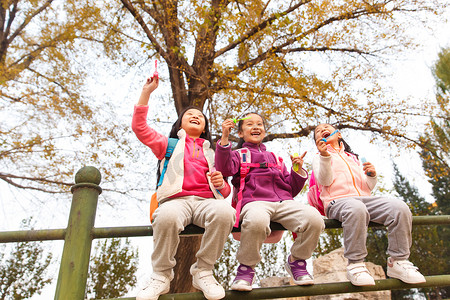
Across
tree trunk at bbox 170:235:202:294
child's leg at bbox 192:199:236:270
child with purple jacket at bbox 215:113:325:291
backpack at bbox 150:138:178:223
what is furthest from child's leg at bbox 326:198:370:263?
tree trunk at bbox 170:235:202:294

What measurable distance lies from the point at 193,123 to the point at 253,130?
1.60 ft

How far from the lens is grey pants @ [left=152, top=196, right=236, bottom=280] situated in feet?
5.48

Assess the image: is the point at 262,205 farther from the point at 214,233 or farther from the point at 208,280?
the point at 208,280

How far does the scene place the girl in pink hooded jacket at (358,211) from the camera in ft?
5.92

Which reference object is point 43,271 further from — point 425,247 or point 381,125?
point 425,247

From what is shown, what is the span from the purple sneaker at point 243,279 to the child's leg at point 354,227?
580 mm

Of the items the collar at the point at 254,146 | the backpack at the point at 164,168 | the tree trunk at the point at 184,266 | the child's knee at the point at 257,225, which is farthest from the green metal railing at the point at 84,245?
the tree trunk at the point at 184,266

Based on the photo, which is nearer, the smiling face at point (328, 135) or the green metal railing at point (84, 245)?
the green metal railing at point (84, 245)

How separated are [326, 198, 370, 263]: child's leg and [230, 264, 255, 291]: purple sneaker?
580mm

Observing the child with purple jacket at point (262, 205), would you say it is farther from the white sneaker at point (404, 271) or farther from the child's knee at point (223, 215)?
the white sneaker at point (404, 271)

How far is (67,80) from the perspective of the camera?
7.07 meters

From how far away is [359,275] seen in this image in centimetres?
171

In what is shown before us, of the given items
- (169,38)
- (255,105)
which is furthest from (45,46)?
(255,105)

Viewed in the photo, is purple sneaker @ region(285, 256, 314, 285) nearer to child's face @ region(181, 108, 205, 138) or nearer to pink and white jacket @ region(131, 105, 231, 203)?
pink and white jacket @ region(131, 105, 231, 203)
